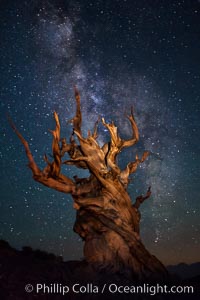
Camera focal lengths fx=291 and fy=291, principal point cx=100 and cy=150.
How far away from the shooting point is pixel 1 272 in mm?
6207

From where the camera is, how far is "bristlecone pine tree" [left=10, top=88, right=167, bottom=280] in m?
8.85

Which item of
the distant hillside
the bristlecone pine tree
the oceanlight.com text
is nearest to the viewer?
the distant hillside

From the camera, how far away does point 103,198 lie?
9453mm

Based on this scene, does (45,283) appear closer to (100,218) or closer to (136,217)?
(100,218)

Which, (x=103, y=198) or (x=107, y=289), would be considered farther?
(x=103, y=198)

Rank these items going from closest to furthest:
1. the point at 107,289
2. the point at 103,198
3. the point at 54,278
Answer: the point at 54,278
the point at 107,289
the point at 103,198

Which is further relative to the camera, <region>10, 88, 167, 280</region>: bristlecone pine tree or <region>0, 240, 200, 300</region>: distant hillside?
<region>10, 88, 167, 280</region>: bristlecone pine tree

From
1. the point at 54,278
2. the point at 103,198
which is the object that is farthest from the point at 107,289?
the point at 103,198

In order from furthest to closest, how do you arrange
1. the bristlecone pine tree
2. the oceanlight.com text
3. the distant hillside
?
1. the bristlecone pine tree
2. the oceanlight.com text
3. the distant hillside

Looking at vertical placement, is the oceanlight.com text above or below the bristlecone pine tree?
below

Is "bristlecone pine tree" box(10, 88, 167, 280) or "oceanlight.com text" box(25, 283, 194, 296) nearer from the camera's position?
"oceanlight.com text" box(25, 283, 194, 296)

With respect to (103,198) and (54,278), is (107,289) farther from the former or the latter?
(103,198)

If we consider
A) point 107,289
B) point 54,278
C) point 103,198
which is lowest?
point 107,289

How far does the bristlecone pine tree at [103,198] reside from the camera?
885 cm
